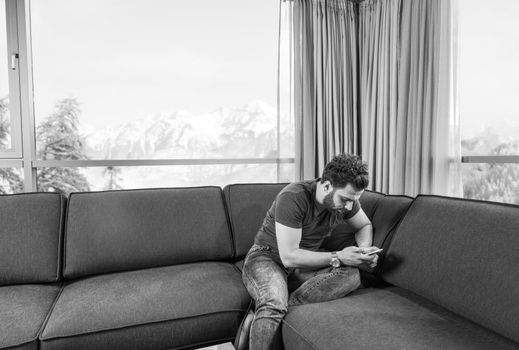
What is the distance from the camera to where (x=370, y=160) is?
278 centimetres

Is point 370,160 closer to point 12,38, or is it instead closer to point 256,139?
point 256,139

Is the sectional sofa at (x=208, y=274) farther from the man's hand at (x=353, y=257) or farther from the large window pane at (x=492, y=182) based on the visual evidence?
the large window pane at (x=492, y=182)

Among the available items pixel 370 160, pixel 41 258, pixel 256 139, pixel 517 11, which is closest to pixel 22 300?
pixel 41 258

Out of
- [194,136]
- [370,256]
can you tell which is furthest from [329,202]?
[194,136]

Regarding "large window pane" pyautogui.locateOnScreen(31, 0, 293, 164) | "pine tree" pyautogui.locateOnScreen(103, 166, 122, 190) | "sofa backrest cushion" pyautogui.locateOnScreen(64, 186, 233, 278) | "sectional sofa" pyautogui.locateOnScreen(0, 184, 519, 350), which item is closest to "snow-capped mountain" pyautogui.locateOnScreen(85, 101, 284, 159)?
"large window pane" pyautogui.locateOnScreen(31, 0, 293, 164)

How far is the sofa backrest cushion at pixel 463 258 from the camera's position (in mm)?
1189

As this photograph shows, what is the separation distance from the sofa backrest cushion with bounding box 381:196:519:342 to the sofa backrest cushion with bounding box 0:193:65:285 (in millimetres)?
1632

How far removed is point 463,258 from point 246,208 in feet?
3.83

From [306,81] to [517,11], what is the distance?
1378mm

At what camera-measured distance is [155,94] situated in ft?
9.77

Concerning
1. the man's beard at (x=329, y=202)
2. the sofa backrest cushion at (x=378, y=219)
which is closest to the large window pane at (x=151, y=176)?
the sofa backrest cushion at (x=378, y=219)

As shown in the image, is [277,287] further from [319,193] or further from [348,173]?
[348,173]

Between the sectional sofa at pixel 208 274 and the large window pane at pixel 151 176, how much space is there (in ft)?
3.01

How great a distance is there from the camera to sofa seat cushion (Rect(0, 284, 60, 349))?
1.23m
